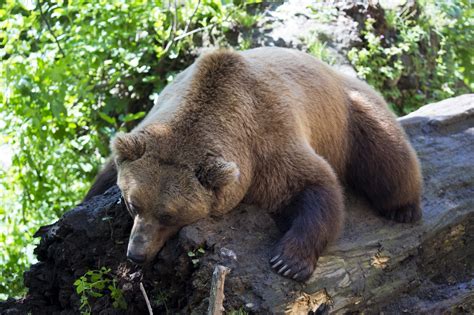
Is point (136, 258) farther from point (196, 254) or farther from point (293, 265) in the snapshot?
point (293, 265)

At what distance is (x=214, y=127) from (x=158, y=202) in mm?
706

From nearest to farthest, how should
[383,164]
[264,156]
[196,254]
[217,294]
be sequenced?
[217,294] < [196,254] < [264,156] < [383,164]

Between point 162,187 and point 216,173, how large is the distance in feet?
1.20

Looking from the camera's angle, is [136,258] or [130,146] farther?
[130,146]

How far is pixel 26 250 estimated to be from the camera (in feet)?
23.8

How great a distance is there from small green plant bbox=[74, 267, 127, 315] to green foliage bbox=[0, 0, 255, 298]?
7.16 ft

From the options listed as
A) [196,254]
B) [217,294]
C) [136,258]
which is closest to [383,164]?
[196,254]

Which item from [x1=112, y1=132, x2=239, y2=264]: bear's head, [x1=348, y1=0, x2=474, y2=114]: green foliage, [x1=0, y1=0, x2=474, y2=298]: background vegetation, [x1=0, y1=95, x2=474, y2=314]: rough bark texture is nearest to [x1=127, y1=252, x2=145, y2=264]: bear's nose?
[x1=112, y1=132, x2=239, y2=264]: bear's head

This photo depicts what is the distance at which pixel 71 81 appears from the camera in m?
7.63

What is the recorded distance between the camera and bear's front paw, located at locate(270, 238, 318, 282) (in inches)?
166

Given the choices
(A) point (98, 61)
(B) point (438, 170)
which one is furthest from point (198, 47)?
(B) point (438, 170)

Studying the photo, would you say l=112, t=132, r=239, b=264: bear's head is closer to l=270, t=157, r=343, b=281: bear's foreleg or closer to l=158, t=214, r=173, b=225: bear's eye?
l=158, t=214, r=173, b=225: bear's eye

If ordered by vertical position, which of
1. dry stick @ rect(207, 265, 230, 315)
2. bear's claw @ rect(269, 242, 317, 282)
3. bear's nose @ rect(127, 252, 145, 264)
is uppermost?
dry stick @ rect(207, 265, 230, 315)

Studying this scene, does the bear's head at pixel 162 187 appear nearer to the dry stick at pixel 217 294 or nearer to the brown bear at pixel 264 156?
the brown bear at pixel 264 156
